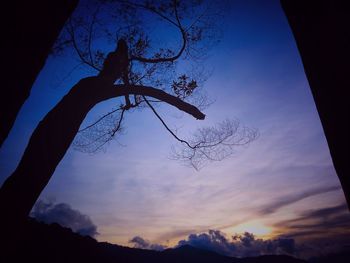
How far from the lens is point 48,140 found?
11.5 ft

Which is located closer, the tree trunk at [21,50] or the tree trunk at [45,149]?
the tree trunk at [21,50]

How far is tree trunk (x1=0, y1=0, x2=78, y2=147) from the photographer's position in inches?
48.8

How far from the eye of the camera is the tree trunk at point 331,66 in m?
1.00

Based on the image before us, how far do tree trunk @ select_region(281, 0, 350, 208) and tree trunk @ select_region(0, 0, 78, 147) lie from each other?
5.15ft

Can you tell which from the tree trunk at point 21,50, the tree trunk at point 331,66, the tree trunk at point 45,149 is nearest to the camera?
the tree trunk at point 331,66

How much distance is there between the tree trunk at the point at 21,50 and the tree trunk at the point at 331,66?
157 centimetres

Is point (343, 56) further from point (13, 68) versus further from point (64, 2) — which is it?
point (64, 2)

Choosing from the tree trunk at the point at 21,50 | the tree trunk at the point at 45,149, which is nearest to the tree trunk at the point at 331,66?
the tree trunk at the point at 21,50

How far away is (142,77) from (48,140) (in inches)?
196

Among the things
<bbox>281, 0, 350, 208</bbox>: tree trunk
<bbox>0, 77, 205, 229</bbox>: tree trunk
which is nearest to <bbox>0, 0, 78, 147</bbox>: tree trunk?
<bbox>281, 0, 350, 208</bbox>: tree trunk

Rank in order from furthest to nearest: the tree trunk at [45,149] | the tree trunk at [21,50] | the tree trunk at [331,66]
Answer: the tree trunk at [45,149], the tree trunk at [21,50], the tree trunk at [331,66]

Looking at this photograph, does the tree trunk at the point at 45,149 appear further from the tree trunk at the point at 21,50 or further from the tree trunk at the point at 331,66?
the tree trunk at the point at 331,66

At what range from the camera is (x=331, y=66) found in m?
1.07

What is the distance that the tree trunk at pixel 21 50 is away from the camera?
1.24 m
